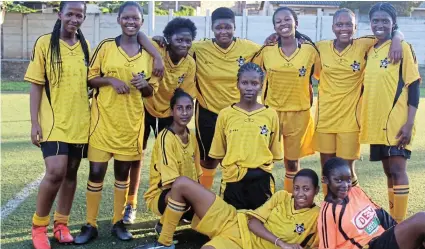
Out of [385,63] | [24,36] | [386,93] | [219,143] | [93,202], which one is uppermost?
[24,36]

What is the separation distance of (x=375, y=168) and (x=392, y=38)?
268 cm

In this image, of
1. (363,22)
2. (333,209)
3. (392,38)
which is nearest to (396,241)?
(333,209)

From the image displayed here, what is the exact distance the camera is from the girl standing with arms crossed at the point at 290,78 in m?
4.46

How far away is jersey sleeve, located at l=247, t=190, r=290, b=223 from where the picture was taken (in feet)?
11.3

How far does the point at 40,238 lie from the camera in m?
3.85

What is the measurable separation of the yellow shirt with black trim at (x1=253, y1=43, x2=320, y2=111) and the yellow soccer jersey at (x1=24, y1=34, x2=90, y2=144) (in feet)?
5.28

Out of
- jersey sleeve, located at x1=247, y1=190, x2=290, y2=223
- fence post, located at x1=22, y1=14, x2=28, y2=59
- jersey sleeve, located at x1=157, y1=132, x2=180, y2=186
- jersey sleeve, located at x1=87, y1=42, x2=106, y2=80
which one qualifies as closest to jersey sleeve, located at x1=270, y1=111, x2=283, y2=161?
jersey sleeve, located at x1=247, y1=190, x2=290, y2=223

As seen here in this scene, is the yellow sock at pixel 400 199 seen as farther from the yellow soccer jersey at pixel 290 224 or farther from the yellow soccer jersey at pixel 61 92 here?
the yellow soccer jersey at pixel 61 92

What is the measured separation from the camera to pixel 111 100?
3988mm

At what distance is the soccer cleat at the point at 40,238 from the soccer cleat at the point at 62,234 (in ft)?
0.32

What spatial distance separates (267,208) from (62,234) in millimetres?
1600

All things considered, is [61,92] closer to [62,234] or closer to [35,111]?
[35,111]

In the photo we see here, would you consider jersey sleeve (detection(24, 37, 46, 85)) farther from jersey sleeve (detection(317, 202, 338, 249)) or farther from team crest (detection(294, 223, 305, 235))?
jersey sleeve (detection(317, 202, 338, 249))

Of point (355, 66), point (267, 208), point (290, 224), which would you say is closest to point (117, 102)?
point (267, 208)
